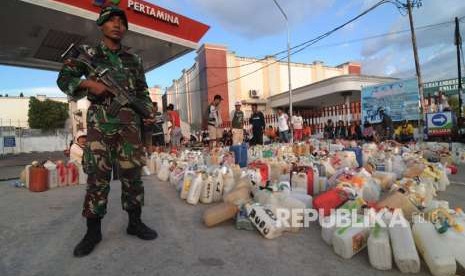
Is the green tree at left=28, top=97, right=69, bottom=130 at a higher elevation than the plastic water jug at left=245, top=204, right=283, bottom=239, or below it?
higher

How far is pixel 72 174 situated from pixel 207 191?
9.06 ft

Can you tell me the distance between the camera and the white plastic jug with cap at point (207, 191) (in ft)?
11.8

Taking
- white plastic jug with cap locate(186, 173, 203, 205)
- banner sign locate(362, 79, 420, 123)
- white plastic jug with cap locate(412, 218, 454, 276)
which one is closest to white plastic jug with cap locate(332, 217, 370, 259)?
white plastic jug with cap locate(412, 218, 454, 276)

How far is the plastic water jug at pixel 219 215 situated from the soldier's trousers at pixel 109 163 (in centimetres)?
61

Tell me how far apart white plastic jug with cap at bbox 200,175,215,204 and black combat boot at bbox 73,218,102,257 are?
141cm

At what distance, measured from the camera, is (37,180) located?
4594 millimetres

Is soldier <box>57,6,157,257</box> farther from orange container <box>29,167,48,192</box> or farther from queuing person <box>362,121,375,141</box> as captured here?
queuing person <box>362,121,375,141</box>

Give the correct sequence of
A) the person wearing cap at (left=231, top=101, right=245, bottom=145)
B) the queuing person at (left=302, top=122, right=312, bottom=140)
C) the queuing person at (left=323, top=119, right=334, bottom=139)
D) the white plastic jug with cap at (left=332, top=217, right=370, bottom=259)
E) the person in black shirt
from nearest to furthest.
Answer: the white plastic jug with cap at (left=332, top=217, right=370, bottom=259), the person wearing cap at (left=231, top=101, right=245, bottom=145), the person in black shirt, the queuing person at (left=323, top=119, right=334, bottom=139), the queuing person at (left=302, top=122, right=312, bottom=140)

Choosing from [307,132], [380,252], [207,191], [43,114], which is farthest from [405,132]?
[43,114]

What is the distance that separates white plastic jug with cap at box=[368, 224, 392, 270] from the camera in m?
1.94

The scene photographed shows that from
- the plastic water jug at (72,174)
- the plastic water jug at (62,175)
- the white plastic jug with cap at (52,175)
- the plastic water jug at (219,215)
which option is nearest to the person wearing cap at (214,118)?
the plastic water jug at (72,174)

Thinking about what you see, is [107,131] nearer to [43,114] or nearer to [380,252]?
[380,252]

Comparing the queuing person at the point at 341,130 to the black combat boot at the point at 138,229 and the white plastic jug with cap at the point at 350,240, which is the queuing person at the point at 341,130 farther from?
the black combat boot at the point at 138,229

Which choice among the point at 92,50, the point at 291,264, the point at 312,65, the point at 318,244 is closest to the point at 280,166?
the point at 318,244
